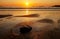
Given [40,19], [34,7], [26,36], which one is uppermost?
[34,7]

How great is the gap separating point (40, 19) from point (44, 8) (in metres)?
0.11

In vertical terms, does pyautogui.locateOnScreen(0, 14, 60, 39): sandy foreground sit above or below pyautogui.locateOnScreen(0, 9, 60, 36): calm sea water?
below

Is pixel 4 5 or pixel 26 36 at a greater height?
pixel 4 5

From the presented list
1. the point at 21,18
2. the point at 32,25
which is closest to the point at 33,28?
the point at 32,25

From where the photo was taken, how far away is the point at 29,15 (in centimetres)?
105

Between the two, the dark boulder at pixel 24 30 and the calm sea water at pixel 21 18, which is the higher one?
the calm sea water at pixel 21 18

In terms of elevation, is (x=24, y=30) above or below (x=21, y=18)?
below

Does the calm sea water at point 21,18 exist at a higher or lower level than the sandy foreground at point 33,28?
higher

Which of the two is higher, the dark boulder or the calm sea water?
the calm sea water

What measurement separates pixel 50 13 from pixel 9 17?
15.2 inches

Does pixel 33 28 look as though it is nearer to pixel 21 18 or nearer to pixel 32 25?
pixel 32 25

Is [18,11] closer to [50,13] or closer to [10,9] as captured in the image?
[10,9]

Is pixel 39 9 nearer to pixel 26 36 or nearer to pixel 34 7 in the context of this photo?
pixel 34 7

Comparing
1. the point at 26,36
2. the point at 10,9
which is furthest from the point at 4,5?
the point at 26,36
